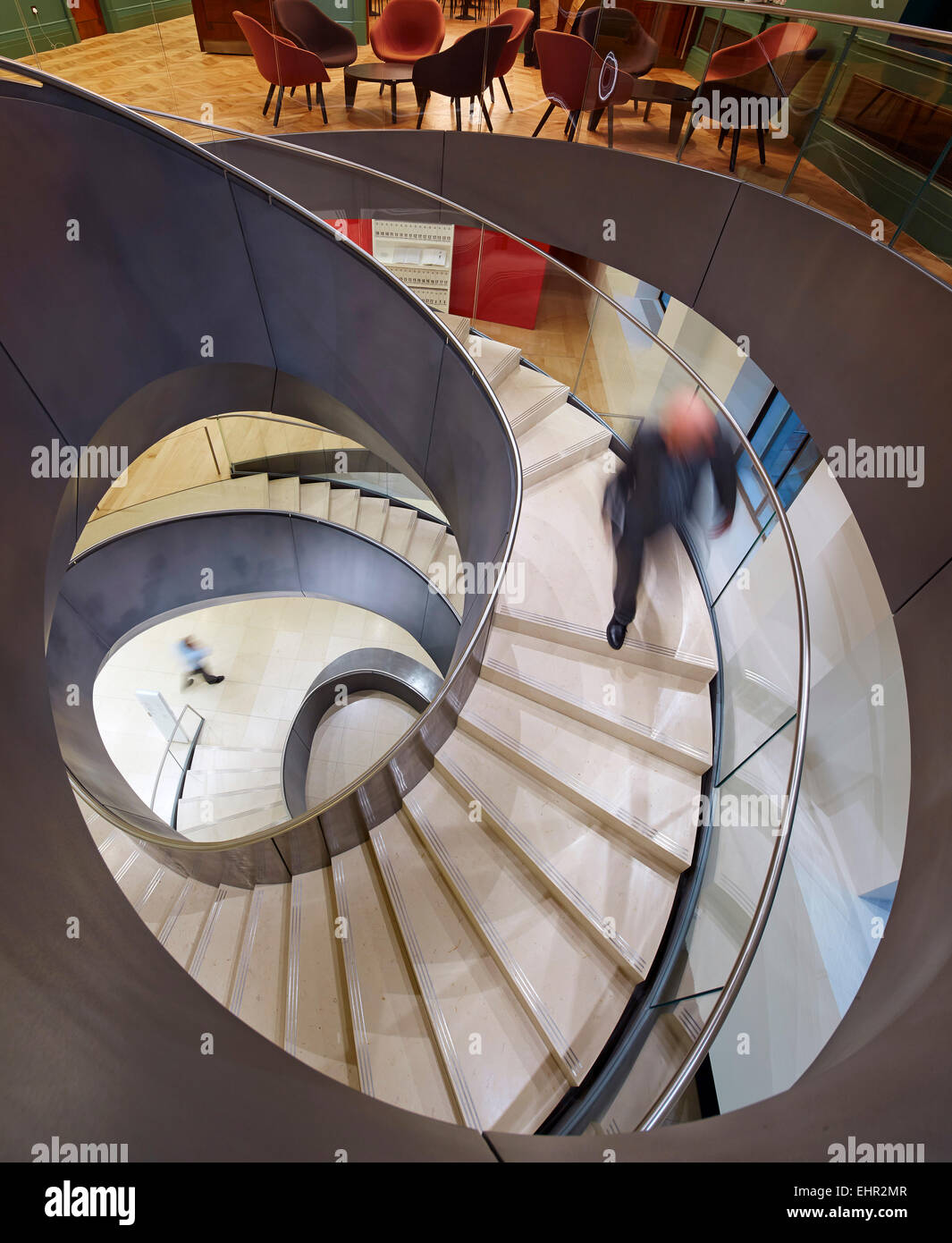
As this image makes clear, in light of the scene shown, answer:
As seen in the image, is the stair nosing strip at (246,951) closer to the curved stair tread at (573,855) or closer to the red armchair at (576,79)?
the curved stair tread at (573,855)

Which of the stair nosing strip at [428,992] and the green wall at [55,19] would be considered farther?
the green wall at [55,19]

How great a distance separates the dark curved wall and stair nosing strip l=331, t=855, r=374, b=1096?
1.66 m

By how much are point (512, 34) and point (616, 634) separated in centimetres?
557

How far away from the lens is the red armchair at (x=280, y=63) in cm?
520

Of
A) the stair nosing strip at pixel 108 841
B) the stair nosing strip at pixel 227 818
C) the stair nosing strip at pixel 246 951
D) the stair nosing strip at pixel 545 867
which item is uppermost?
the stair nosing strip at pixel 545 867

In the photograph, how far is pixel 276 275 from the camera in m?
4.69

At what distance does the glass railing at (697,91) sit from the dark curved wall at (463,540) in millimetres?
183

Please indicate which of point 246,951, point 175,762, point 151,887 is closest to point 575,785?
point 246,951

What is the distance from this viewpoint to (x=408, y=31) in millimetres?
5699

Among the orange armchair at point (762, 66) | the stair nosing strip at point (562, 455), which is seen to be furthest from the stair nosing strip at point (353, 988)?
the orange armchair at point (762, 66)

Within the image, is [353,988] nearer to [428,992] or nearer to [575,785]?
[428,992]

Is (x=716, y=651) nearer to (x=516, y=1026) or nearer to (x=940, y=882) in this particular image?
(x=940, y=882)

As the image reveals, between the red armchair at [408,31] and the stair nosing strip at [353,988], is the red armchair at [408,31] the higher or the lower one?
the higher one

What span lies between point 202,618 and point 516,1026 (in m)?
9.74
